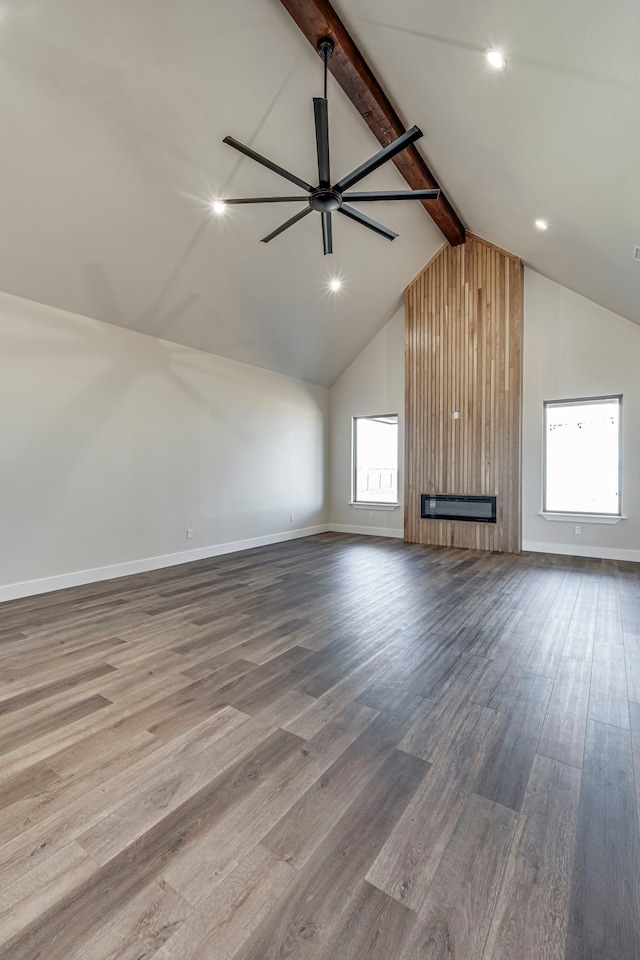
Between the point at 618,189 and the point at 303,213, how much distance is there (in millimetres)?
2482

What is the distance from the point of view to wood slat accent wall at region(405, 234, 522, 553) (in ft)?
21.5

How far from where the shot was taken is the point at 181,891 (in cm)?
125

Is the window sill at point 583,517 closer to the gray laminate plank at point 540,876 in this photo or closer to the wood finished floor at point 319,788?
the wood finished floor at point 319,788

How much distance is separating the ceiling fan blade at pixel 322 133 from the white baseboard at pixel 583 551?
5.67 metres

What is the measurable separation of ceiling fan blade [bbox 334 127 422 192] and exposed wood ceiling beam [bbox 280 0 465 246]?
3.82 feet

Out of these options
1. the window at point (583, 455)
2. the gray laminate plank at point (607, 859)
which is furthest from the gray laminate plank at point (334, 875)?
the window at point (583, 455)

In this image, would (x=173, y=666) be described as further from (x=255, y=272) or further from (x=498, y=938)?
(x=255, y=272)

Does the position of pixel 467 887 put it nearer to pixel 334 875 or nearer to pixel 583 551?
pixel 334 875

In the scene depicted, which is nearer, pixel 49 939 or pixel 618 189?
pixel 49 939

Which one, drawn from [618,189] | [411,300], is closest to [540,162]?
[618,189]

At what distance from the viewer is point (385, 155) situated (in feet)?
9.75

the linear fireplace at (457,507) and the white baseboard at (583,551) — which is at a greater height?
the linear fireplace at (457,507)

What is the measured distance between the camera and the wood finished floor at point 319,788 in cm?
116

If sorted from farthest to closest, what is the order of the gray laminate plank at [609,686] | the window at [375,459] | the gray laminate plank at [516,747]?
the window at [375,459], the gray laminate plank at [609,686], the gray laminate plank at [516,747]
